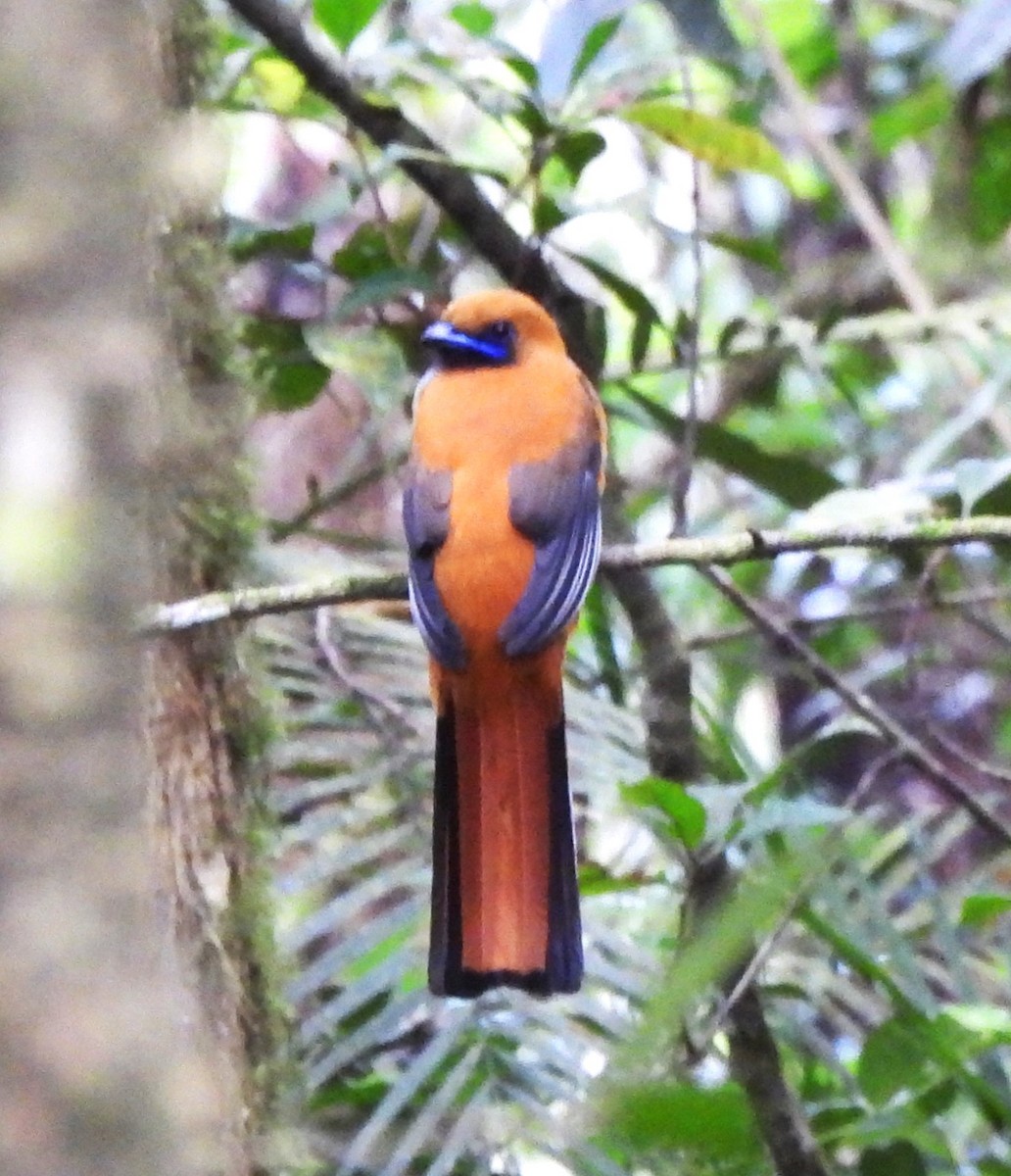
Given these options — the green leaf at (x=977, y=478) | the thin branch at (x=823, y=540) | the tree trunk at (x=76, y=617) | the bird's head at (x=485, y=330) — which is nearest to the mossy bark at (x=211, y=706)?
the bird's head at (x=485, y=330)

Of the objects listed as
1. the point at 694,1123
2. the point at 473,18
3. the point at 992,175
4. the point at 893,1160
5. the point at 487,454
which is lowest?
the point at 893,1160

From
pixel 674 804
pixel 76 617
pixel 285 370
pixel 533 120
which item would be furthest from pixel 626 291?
pixel 76 617

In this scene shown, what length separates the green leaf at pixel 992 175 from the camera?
3533 millimetres

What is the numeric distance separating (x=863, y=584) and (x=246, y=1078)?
72.6 inches

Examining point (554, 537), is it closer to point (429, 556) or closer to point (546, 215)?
point (429, 556)

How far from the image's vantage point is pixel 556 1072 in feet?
6.90

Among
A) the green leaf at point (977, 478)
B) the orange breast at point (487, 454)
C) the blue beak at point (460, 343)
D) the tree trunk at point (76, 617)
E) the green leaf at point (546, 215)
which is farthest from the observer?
the blue beak at point (460, 343)

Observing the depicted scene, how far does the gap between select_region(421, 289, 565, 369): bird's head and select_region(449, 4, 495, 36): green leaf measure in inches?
14.7

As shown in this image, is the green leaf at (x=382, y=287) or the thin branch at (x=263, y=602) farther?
the green leaf at (x=382, y=287)

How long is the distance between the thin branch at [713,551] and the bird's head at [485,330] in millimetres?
723

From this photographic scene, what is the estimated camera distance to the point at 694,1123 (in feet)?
6.08

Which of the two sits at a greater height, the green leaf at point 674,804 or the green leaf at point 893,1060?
the green leaf at point 674,804

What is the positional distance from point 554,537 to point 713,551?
39 cm

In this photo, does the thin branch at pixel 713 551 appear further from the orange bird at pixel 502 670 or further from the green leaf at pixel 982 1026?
the green leaf at pixel 982 1026
